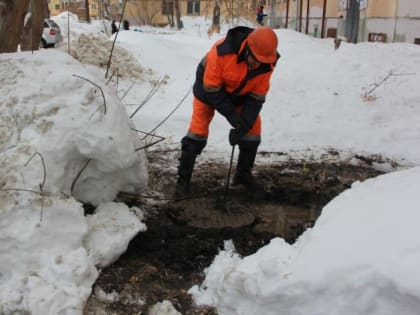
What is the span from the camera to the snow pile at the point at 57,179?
112 inches

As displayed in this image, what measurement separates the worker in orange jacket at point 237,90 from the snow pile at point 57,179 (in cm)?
70

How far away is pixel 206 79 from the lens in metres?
4.12

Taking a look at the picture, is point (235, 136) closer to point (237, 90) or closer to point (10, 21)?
point (237, 90)

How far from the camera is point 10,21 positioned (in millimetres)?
4637

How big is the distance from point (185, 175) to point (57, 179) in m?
1.53

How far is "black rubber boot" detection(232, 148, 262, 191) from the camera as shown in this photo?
4723 millimetres

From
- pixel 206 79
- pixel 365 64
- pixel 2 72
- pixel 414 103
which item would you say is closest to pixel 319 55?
pixel 365 64

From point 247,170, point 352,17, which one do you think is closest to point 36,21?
point 247,170

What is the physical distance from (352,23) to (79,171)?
15053 mm

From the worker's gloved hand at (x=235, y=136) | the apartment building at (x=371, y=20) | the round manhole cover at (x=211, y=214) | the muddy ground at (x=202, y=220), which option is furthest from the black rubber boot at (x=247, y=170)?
the apartment building at (x=371, y=20)

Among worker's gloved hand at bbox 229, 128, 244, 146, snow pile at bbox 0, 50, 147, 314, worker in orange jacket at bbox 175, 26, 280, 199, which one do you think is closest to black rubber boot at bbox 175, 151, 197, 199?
worker in orange jacket at bbox 175, 26, 280, 199

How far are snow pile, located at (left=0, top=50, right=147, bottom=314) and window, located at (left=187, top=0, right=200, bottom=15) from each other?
41.7 metres

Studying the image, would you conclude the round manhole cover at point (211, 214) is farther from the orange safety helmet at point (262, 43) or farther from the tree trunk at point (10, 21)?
the tree trunk at point (10, 21)

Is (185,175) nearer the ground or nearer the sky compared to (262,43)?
nearer the ground
